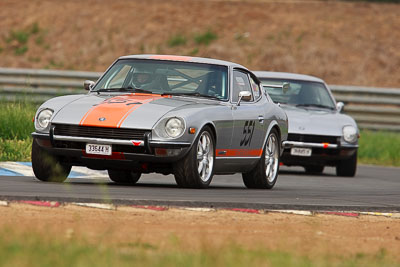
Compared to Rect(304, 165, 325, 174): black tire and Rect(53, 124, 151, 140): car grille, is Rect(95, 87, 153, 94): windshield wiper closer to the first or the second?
Rect(53, 124, 151, 140): car grille

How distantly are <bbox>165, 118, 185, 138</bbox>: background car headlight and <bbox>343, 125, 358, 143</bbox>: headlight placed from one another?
23.2 feet

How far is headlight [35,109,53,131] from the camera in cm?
1153

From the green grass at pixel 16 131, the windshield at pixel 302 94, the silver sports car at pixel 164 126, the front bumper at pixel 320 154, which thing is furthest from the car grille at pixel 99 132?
the windshield at pixel 302 94

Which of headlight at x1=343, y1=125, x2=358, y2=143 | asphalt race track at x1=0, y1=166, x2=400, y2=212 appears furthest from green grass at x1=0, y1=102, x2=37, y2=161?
headlight at x1=343, y1=125, x2=358, y2=143

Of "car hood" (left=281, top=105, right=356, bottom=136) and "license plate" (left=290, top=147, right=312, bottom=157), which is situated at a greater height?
"car hood" (left=281, top=105, right=356, bottom=136)

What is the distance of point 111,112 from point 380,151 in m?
12.3

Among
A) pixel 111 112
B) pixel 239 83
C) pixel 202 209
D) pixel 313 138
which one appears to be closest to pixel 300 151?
pixel 313 138

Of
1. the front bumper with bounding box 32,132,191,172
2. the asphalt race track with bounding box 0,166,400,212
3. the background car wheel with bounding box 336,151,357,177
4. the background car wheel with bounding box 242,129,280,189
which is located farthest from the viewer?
the background car wheel with bounding box 336,151,357,177

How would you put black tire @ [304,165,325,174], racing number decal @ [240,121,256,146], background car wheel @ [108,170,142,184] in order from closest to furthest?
racing number decal @ [240,121,256,146] → background car wheel @ [108,170,142,184] → black tire @ [304,165,325,174]

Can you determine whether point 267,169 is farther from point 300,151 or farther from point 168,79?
point 300,151

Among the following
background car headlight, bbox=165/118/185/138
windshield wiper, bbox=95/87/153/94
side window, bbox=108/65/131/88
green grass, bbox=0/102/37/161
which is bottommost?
green grass, bbox=0/102/37/161

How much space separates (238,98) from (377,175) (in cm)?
560

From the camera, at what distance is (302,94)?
1839 cm

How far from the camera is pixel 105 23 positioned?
3553 centimetres
